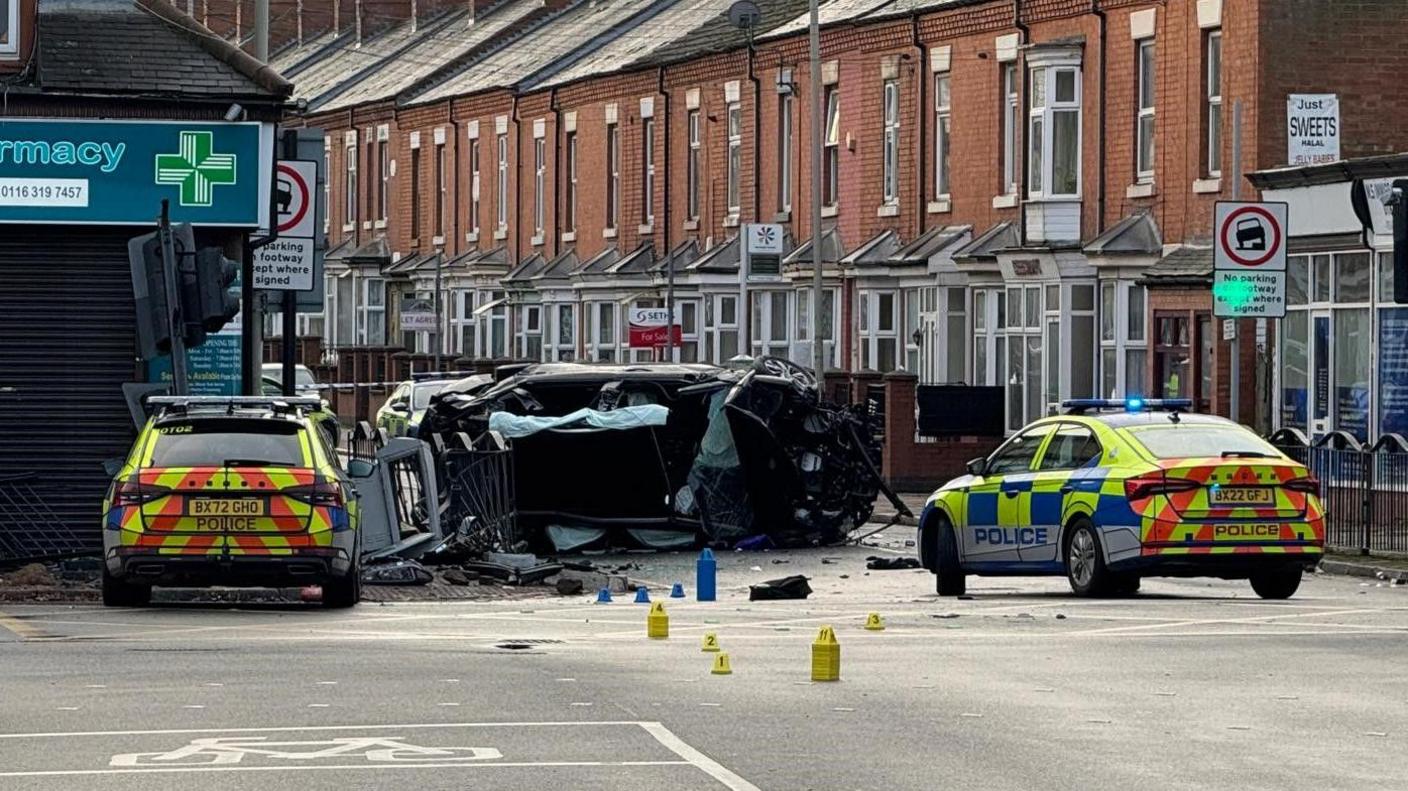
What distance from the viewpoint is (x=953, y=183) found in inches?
1945

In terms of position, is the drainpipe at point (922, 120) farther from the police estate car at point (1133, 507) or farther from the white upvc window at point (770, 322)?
the police estate car at point (1133, 507)

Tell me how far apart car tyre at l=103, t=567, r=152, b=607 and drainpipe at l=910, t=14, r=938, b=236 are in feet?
98.2

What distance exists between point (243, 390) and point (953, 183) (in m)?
23.2

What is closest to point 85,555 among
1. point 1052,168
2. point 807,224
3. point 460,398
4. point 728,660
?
point 460,398

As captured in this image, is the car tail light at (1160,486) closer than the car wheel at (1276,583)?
Yes

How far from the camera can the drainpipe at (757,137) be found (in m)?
58.1

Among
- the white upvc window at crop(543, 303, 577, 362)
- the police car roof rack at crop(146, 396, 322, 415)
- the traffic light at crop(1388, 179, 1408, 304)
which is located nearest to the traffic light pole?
the police car roof rack at crop(146, 396, 322, 415)

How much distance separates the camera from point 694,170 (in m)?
62.0

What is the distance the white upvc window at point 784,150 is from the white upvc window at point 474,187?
770 inches

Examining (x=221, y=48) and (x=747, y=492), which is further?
(x=747, y=492)

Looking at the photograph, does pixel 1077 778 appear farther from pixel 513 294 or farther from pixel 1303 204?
pixel 513 294

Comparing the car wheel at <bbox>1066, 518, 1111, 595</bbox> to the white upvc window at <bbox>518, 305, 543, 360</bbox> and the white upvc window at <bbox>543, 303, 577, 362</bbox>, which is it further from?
the white upvc window at <bbox>518, 305, 543, 360</bbox>

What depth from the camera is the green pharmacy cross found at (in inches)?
1062

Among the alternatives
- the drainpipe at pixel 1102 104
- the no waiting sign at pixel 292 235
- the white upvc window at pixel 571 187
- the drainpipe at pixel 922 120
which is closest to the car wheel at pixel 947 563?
the no waiting sign at pixel 292 235
